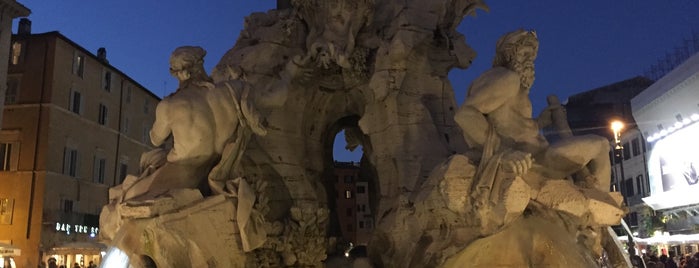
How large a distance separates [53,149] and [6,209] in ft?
8.71

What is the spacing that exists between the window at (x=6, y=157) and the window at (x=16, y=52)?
3.31 metres

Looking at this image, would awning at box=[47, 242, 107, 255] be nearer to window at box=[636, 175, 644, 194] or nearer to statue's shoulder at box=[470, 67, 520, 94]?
statue's shoulder at box=[470, 67, 520, 94]

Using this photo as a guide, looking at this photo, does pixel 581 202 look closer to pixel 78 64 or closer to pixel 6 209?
pixel 6 209

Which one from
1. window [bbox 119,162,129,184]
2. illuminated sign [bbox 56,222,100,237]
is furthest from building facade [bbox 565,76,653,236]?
illuminated sign [bbox 56,222,100,237]

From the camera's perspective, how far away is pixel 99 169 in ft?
95.8

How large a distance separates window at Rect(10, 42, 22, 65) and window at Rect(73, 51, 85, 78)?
6.46ft

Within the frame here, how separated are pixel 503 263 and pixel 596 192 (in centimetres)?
116

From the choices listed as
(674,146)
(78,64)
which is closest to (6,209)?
(78,64)

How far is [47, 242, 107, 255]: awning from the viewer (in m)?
21.7

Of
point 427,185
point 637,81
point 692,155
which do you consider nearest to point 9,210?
point 427,185

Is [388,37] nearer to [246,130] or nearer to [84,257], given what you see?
[246,130]

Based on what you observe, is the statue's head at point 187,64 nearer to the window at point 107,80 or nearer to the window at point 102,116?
the window at point 102,116

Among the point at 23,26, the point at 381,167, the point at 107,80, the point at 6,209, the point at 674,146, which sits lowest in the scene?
the point at 381,167

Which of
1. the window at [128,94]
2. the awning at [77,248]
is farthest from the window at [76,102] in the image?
the awning at [77,248]
